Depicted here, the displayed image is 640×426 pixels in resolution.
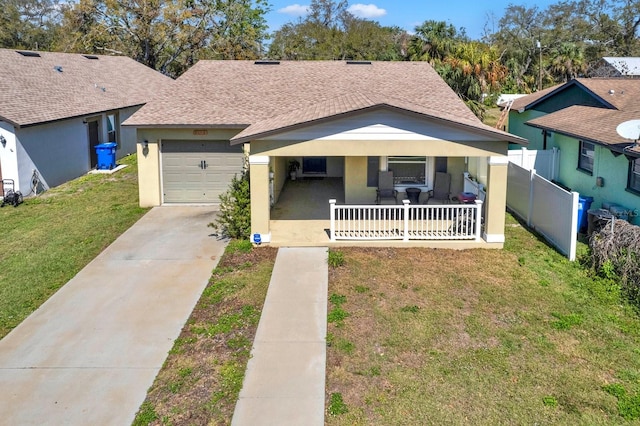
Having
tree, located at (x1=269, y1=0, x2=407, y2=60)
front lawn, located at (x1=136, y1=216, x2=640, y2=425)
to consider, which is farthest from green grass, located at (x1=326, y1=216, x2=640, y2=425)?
tree, located at (x1=269, y1=0, x2=407, y2=60)

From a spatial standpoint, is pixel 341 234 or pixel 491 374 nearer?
pixel 491 374

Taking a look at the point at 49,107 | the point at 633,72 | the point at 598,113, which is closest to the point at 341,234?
the point at 598,113

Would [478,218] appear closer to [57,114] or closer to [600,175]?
[600,175]

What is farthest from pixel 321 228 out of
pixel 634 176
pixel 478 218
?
pixel 634 176

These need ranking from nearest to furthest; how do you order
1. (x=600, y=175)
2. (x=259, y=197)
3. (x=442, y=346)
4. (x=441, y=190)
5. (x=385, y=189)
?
(x=442, y=346) < (x=259, y=197) < (x=600, y=175) < (x=385, y=189) < (x=441, y=190)

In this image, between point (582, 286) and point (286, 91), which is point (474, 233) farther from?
point (286, 91)

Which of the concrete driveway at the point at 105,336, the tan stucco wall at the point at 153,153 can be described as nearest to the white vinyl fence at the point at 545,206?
the concrete driveway at the point at 105,336
